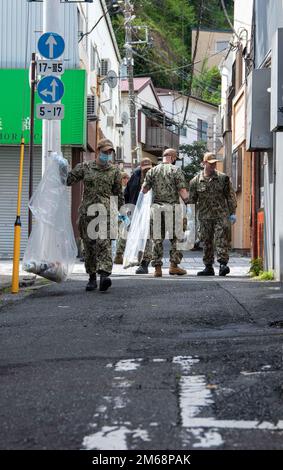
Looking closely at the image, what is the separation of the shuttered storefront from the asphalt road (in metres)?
12.4

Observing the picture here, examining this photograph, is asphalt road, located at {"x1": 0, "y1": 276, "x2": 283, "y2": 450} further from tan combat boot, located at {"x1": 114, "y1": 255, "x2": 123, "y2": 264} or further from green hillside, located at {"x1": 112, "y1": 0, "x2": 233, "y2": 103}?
green hillside, located at {"x1": 112, "y1": 0, "x2": 233, "y2": 103}

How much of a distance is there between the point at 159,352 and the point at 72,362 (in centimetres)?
55

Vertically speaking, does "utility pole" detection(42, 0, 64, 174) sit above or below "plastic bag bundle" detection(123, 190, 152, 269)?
above

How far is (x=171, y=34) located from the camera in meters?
58.3

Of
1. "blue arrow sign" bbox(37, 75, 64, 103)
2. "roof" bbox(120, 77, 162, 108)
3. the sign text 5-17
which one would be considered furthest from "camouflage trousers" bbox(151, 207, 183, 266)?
"roof" bbox(120, 77, 162, 108)

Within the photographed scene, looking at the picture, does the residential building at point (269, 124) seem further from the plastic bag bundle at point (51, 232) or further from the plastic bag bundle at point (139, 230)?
the plastic bag bundle at point (51, 232)

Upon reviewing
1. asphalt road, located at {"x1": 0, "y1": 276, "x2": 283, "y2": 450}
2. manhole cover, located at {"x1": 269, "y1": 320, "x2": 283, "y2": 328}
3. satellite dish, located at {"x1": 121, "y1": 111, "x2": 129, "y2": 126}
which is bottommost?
asphalt road, located at {"x1": 0, "y1": 276, "x2": 283, "y2": 450}

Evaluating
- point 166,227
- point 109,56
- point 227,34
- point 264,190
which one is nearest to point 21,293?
point 166,227

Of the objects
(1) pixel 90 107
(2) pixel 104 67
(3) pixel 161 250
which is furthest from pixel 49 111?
(2) pixel 104 67

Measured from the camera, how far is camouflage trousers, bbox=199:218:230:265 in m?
12.1

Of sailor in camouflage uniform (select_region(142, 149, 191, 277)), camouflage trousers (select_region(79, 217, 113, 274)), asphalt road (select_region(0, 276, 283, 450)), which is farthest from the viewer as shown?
sailor in camouflage uniform (select_region(142, 149, 191, 277))

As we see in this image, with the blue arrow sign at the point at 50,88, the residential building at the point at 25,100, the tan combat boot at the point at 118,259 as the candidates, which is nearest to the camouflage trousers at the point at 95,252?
the blue arrow sign at the point at 50,88

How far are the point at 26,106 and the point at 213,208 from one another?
28.8ft

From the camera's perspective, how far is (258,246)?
12969mm
